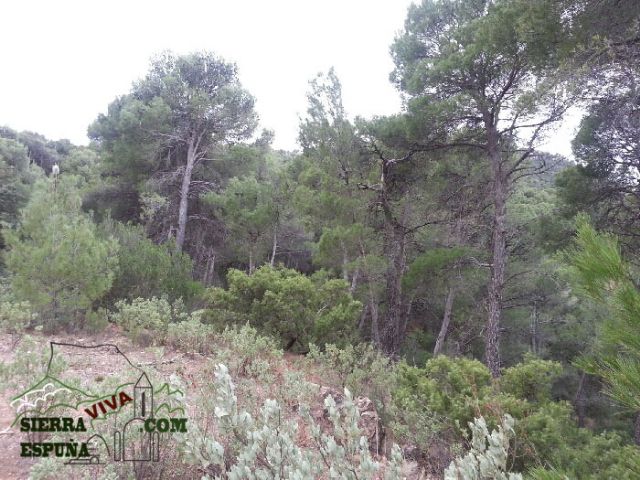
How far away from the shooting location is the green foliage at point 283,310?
7266 millimetres

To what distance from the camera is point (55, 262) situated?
6.23 m

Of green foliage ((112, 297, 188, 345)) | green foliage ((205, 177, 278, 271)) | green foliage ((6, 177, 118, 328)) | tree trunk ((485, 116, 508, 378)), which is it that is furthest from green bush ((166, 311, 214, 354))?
green foliage ((205, 177, 278, 271))

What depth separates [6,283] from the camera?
8094 millimetres

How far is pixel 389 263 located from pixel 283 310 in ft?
9.18

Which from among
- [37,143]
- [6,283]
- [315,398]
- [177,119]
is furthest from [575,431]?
[37,143]

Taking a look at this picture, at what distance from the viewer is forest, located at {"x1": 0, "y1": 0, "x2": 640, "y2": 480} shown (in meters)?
2.04

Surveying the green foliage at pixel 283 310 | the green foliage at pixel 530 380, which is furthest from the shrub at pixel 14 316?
the green foliage at pixel 530 380

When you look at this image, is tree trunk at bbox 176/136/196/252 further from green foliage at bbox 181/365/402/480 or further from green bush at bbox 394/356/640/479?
green foliage at bbox 181/365/402/480

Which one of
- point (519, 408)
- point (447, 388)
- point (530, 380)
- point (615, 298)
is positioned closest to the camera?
point (615, 298)

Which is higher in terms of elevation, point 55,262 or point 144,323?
point 55,262

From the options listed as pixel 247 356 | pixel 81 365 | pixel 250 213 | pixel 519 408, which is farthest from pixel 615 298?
pixel 250 213

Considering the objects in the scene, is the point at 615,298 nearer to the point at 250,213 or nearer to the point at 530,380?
the point at 530,380

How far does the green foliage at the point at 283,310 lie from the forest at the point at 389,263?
43 mm

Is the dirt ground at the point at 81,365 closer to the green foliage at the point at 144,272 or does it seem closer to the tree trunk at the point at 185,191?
the green foliage at the point at 144,272
